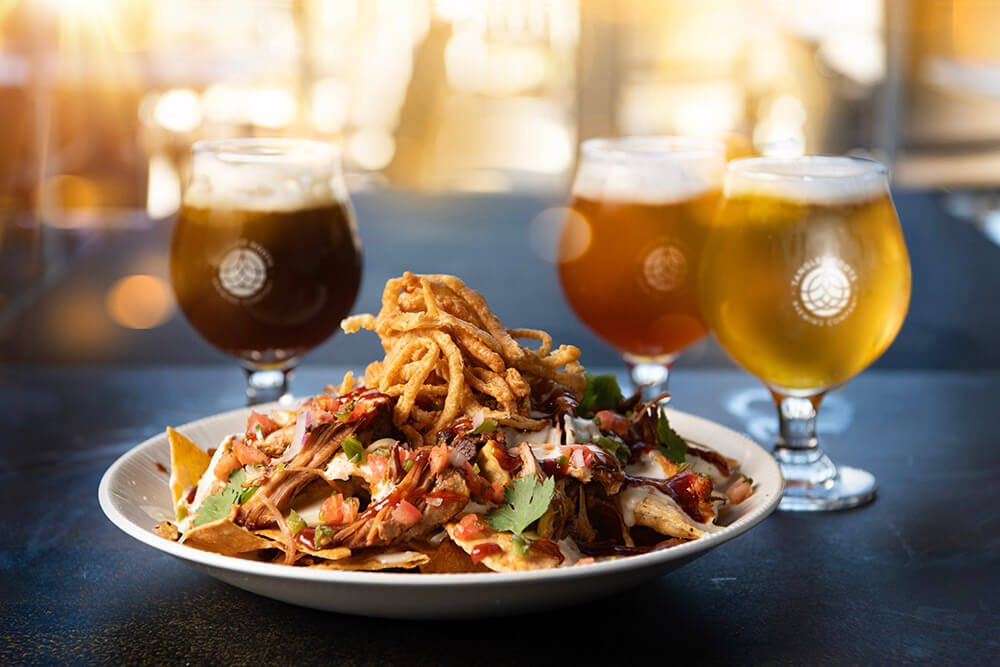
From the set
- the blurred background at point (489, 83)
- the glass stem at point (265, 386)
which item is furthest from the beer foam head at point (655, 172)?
the blurred background at point (489, 83)

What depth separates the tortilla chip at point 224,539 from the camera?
1.01m

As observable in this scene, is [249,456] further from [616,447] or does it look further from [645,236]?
[645,236]

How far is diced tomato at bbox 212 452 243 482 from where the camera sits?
46.6 inches

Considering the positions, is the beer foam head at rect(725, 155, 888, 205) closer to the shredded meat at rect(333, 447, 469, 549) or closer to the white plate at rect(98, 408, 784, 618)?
the white plate at rect(98, 408, 784, 618)

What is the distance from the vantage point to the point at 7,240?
4.37 meters

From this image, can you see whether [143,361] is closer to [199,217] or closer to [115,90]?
[199,217]

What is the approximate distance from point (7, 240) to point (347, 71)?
3.98 meters

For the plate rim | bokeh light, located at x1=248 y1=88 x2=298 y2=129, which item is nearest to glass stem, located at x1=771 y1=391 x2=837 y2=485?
the plate rim

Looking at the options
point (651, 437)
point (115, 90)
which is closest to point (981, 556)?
point (651, 437)

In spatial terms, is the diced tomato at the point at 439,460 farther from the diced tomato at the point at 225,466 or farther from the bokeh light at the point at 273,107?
the bokeh light at the point at 273,107

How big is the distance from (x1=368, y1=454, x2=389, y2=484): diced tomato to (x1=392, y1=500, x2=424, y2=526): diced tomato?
0.20 feet

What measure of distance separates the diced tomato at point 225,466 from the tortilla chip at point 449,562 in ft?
0.92

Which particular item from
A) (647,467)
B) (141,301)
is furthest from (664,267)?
(141,301)

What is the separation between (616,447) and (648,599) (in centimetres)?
17
